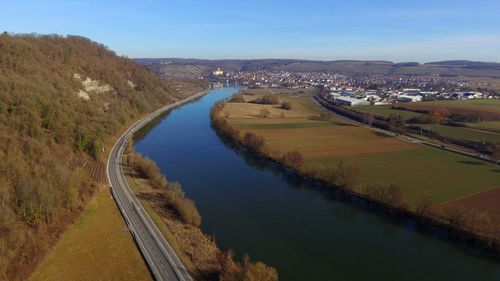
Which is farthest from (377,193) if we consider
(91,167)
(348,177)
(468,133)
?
(468,133)

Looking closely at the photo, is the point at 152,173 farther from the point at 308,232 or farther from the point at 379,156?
the point at 379,156

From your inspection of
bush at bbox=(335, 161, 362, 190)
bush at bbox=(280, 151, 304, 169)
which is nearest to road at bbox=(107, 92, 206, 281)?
bush at bbox=(280, 151, 304, 169)

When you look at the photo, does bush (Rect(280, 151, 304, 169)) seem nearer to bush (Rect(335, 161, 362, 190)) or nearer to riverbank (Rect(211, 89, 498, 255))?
riverbank (Rect(211, 89, 498, 255))

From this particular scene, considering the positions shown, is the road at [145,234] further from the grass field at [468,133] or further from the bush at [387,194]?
the grass field at [468,133]

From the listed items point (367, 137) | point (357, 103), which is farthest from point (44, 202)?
point (357, 103)

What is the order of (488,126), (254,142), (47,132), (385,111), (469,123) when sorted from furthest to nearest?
(385,111) → (469,123) → (488,126) → (254,142) → (47,132)

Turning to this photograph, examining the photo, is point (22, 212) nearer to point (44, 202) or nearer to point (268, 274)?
point (44, 202)
